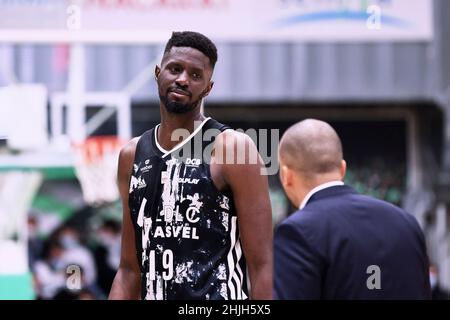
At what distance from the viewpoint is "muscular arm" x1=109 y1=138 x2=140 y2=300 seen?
13.6ft

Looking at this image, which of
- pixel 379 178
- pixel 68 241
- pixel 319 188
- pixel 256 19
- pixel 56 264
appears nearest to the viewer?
pixel 319 188

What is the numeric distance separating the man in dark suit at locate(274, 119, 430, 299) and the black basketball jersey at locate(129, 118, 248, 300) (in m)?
0.30

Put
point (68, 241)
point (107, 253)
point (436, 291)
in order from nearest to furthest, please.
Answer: point (436, 291)
point (107, 253)
point (68, 241)

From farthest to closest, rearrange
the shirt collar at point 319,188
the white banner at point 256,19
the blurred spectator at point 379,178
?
the blurred spectator at point 379,178
the white banner at point 256,19
the shirt collar at point 319,188

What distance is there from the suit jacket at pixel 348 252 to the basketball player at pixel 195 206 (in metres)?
0.24

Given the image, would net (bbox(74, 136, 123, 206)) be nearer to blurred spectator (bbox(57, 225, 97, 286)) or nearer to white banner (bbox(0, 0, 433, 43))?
blurred spectator (bbox(57, 225, 97, 286))

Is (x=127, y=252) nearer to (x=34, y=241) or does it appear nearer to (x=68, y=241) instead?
(x=34, y=241)

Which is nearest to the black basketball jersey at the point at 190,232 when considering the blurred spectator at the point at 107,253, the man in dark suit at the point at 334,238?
the man in dark suit at the point at 334,238

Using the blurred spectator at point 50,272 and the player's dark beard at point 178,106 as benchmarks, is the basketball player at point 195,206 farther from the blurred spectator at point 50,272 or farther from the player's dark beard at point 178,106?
the blurred spectator at point 50,272

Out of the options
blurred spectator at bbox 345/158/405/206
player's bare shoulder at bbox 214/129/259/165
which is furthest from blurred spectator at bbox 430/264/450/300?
player's bare shoulder at bbox 214/129/259/165

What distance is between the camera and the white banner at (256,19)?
898cm

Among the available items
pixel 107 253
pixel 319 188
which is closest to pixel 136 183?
pixel 319 188

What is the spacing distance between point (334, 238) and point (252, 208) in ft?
1.28

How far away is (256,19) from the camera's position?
9.50m
